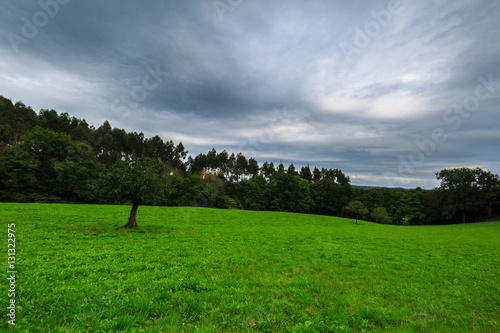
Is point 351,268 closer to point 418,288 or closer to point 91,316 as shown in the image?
point 418,288

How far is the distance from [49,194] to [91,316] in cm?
5589

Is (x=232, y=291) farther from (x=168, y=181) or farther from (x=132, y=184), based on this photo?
(x=168, y=181)

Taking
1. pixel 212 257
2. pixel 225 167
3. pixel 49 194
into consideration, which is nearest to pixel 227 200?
pixel 225 167

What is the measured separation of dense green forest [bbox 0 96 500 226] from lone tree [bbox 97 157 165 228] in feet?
0.23

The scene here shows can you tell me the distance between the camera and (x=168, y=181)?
183ft

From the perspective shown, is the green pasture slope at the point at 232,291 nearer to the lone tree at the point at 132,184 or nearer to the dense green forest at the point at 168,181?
the lone tree at the point at 132,184

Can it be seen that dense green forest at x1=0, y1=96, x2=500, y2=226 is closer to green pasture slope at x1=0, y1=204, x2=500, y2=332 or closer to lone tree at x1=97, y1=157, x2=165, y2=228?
lone tree at x1=97, y1=157, x2=165, y2=228

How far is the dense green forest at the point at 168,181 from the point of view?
37.5 m

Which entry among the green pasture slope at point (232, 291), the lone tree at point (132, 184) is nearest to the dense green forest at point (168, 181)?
the lone tree at point (132, 184)

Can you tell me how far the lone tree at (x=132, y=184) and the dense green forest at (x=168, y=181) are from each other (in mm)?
69

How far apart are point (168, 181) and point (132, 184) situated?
143 ft

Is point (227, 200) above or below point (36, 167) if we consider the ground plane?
below

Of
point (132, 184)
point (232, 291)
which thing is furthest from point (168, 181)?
point (232, 291)

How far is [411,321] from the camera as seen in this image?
487 centimetres
